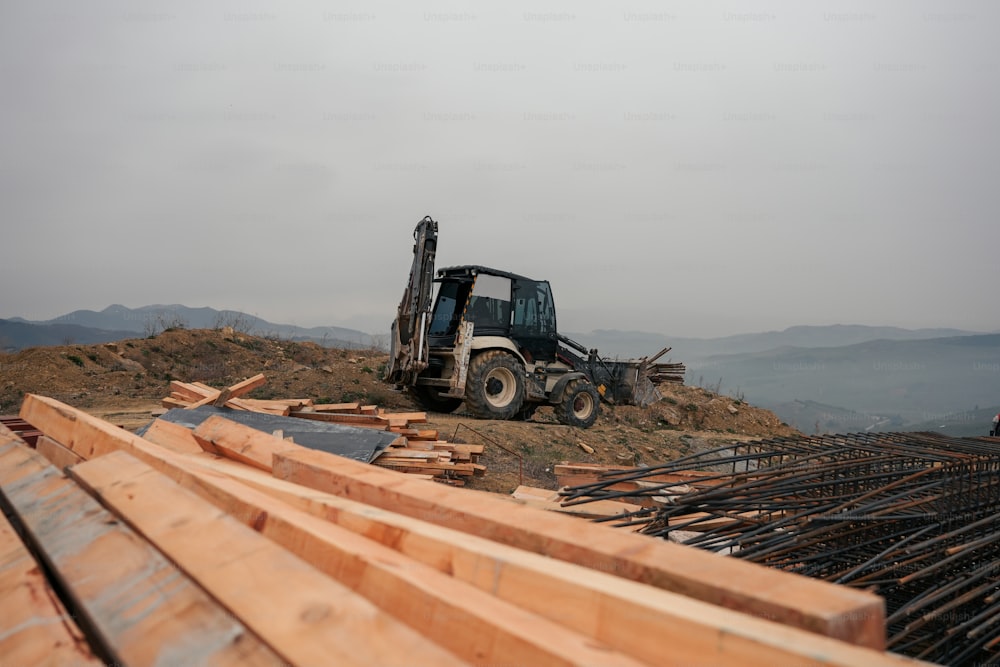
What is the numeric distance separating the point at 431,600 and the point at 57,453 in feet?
10.4

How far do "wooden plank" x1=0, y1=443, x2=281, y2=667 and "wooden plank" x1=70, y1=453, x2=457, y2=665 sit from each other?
0.03 metres

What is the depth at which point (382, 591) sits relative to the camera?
1.37m

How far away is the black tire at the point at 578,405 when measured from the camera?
39.5 ft

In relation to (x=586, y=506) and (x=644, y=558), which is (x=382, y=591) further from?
(x=586, y=506)

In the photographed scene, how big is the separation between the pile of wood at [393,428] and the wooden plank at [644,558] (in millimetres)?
4673

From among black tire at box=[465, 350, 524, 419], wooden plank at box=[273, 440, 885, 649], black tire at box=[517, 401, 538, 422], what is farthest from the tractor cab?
wooden plank at box=[273, 440, 885, 649]

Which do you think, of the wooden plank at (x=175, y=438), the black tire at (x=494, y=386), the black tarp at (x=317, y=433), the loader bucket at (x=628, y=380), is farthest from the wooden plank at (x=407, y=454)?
the loader bucket at (x=628, y=380)

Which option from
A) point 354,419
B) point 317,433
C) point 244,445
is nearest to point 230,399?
point 354,419

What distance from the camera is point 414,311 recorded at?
10508mm

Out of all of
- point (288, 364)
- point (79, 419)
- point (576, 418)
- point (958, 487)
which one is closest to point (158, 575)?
point (79, 419)

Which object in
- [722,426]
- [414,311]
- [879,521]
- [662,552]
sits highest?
[414,311]

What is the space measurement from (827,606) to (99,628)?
1478 millimetres

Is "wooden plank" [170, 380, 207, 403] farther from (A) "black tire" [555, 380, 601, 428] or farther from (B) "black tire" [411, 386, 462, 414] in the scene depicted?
(A) "black tire" [555, 380, 601, 428]

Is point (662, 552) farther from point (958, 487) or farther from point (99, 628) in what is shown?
point (958, 487)
